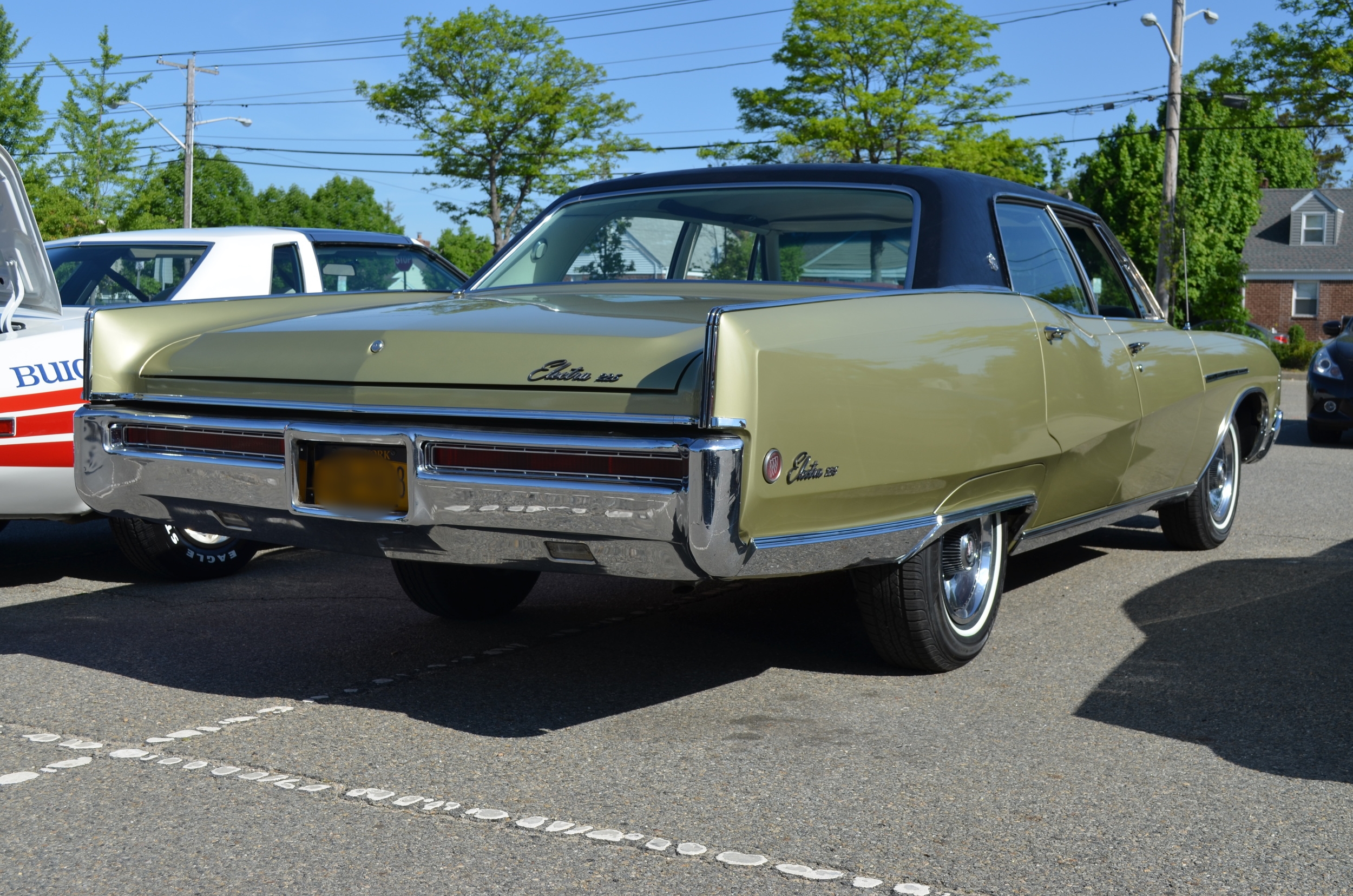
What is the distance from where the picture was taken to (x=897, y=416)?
3.52 m

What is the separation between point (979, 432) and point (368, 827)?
1977 mm

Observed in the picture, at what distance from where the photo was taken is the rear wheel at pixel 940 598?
12.8ft

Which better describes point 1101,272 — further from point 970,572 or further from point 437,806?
point 437,806

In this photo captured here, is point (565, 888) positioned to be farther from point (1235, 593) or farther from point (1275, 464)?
point (1275, 464)

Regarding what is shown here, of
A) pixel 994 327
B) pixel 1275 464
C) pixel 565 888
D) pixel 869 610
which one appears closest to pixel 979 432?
pixel 994 327

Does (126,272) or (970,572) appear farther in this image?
(126,272)

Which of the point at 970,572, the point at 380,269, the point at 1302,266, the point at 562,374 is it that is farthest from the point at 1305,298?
the point at 562,374

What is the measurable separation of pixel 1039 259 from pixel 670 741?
2.39m

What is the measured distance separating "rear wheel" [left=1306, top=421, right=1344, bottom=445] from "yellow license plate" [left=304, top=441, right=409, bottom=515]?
37.7 ft

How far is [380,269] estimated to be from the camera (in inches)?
308

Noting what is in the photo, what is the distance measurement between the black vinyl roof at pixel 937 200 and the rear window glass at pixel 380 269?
10.3 feet

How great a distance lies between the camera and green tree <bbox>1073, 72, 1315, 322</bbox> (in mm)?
38344

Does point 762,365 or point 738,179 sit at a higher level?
point 738,179

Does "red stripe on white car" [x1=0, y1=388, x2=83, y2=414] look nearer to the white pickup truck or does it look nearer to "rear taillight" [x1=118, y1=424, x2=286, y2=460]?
the white pickup truck
